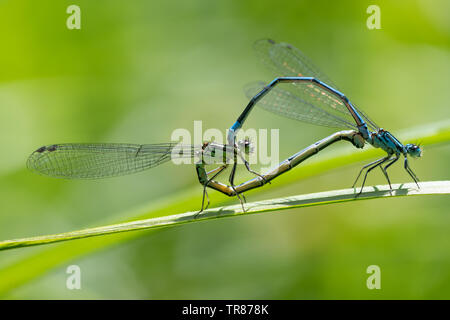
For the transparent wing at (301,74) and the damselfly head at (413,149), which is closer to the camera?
the damselfly head at (413,149)

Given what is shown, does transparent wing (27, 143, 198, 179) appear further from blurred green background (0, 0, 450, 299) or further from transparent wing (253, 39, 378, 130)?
transparent wing (253, 39, 378, 130)

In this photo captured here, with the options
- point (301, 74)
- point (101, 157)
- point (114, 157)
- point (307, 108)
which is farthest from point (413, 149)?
point (101, 157)

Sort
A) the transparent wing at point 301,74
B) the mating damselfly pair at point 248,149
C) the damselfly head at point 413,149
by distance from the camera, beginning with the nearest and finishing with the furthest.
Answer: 1. the mating damselfly pair at point 248,149
2. the damselfly head at point 413,149
3. the transparent wing at point 301,74

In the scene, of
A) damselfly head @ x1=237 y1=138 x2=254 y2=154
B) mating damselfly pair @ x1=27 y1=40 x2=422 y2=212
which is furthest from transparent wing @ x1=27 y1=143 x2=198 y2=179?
damselfly head @ x1=237 y1=138 x2=254 y2=154

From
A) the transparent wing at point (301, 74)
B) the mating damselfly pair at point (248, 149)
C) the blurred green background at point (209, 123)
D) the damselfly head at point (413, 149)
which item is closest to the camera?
the mating damselfly pair at point (248, 149)

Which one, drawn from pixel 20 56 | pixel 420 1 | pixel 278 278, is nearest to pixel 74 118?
pixel 20 56

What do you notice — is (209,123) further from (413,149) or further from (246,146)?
(413,149)

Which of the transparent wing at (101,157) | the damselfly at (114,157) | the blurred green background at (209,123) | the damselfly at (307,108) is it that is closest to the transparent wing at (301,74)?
the damselfly at (307,108)

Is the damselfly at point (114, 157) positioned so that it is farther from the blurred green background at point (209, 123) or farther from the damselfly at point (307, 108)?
the blurred green background at point (209, 123)
